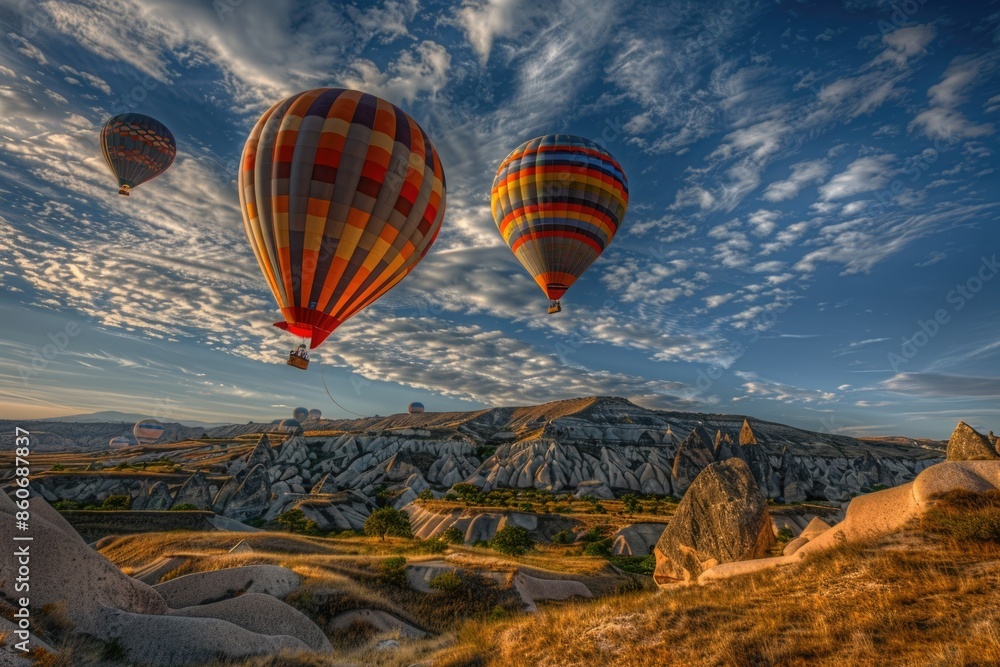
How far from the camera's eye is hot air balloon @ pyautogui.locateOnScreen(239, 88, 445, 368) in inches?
768

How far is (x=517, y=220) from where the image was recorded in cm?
3603

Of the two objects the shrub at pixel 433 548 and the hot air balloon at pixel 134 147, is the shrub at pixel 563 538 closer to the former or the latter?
the shrub at pixel 433 548

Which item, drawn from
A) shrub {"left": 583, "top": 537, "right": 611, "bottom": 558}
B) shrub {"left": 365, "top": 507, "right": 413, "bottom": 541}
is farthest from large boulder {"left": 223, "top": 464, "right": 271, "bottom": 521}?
shrub {"left": 583, "top": 537, "right": 611, "bottom": 558}

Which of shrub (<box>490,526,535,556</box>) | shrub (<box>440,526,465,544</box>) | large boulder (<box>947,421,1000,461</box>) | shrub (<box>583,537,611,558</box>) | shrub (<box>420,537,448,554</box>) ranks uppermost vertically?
large boulder (<box>947,421,1000,461</box>)

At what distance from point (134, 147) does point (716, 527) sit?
59900mm

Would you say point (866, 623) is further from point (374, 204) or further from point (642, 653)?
point (374, 204)

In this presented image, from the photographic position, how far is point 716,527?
53.8ft

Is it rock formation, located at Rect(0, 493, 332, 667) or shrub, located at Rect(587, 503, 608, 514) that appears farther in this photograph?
shrub, located at Rect(587, 503, 608, 514)

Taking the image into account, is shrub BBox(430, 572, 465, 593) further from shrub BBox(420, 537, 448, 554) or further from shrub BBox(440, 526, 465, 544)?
shrub BBox(440, 526, 465, 544)

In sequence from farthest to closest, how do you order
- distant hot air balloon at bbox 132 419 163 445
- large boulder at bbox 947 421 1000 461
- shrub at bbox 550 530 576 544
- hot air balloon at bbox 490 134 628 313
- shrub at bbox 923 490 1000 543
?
distant hot air balloon at bbox 132 419 163 445 < shrub at bbox 550 530 576 544 < hot air balloon at bbox 490 134 628 313 < large boulder at bbox 947 421 1000 461 < shrub at bbox 923 490 1000 543

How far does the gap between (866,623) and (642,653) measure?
362 centimetres

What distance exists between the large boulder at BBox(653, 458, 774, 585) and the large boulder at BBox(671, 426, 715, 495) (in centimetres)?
5785

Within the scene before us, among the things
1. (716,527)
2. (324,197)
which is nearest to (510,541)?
(716,527)

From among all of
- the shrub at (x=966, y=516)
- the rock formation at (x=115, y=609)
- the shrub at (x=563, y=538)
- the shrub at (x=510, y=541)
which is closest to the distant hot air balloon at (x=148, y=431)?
the shrub at (x=563, y=538)
